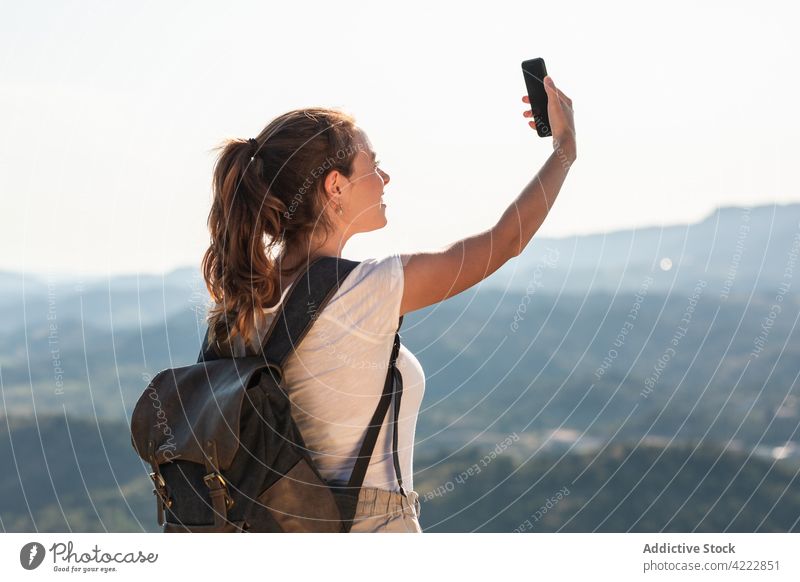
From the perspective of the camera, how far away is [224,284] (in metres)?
2.80

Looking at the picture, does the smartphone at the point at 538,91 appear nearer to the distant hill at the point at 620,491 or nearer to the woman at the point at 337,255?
the woman at the point at 337,255


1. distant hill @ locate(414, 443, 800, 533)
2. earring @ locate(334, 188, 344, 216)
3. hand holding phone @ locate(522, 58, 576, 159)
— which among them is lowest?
distant hill @ locate(414, 443, 800, 533)

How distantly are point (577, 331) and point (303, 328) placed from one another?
157 feet

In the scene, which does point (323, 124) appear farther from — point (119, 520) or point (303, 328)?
point (119, 520)

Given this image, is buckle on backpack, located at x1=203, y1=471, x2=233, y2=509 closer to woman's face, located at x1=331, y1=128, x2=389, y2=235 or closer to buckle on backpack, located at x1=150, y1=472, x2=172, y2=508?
buckle on backpack, located at x1=150, y1=472, x2=172, y2=508

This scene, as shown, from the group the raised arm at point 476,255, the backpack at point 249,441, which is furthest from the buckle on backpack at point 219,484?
the raised arm at point 476,255

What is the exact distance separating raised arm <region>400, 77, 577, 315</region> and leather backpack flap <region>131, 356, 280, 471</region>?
458mm

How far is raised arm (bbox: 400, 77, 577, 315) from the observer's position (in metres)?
2.59

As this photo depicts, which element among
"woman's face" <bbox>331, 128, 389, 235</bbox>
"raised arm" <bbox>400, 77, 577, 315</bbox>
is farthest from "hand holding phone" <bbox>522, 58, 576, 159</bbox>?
"woman's face" <bbox>331, 128, 389, 235</bbox>

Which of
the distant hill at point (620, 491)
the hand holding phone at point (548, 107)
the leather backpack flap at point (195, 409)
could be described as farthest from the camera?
the distant hill at point (620, 491)

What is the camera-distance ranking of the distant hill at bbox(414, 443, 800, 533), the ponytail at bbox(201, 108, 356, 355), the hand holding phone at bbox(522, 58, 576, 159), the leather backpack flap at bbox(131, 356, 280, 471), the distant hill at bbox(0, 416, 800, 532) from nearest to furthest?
the leather backpack flap at bbox(131, 356, 280, 471)
the ponytail at bbox(201, 108, 356, 355)
the hand holding phone at bbox(522, 58, 576, 159)
the distant hill at bbox(0, 416, 800, 532)
the distant hill at bbox(414, 443, 800, 533)

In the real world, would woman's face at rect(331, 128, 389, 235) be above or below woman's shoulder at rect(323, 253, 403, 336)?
above

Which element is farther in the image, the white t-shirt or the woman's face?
the woman's face

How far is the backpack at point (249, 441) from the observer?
2467mm
